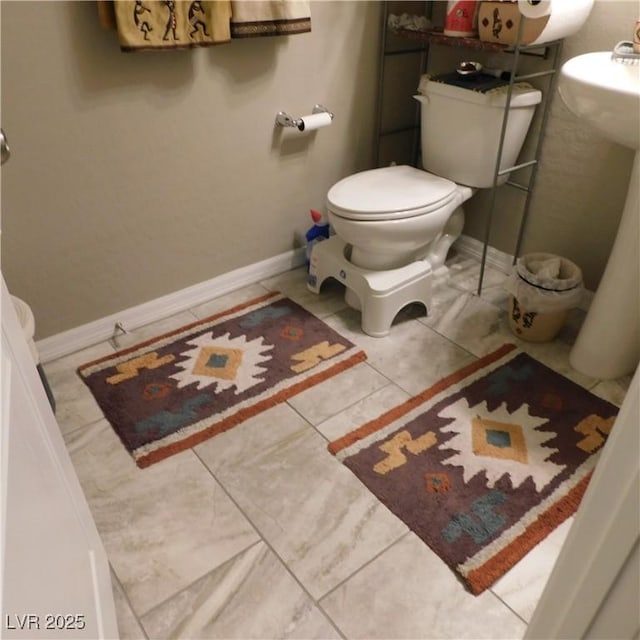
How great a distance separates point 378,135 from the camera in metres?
2.33

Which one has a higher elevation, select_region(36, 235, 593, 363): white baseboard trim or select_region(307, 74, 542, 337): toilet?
select_region(307, 74, 542, 337): toilet

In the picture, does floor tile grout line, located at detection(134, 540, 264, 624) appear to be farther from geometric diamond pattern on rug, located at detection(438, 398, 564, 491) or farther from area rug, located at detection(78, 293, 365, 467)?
geometric diamond pattern on rug, located at detection(438, 398, 564, 491)

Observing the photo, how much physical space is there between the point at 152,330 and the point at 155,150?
62 centimetres

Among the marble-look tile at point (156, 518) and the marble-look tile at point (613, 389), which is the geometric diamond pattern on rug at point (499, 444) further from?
the marble-look tile at point (156, 518)

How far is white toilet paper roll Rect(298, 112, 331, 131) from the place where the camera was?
2000mm

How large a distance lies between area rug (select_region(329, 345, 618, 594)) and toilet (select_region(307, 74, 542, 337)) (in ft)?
1.27

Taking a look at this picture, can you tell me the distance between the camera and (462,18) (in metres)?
1.84

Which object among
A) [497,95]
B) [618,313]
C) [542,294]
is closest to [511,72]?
[497,95]

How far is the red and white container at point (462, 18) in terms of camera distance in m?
1.82

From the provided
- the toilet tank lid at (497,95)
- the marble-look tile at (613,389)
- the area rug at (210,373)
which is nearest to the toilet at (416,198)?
the toilet tank lid at (497,95)

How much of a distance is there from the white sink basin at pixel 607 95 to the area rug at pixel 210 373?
0.96 metres

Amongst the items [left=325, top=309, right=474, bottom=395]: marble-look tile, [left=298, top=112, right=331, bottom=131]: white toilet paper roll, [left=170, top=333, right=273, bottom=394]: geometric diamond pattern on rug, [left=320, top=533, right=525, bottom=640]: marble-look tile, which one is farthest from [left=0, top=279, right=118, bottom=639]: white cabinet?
[left=298, top=112, right=331, bottom=131]: white toilet paper roll

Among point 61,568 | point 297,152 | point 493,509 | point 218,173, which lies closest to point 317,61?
point 297,152

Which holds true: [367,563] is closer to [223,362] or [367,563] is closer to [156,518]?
[156,518]
